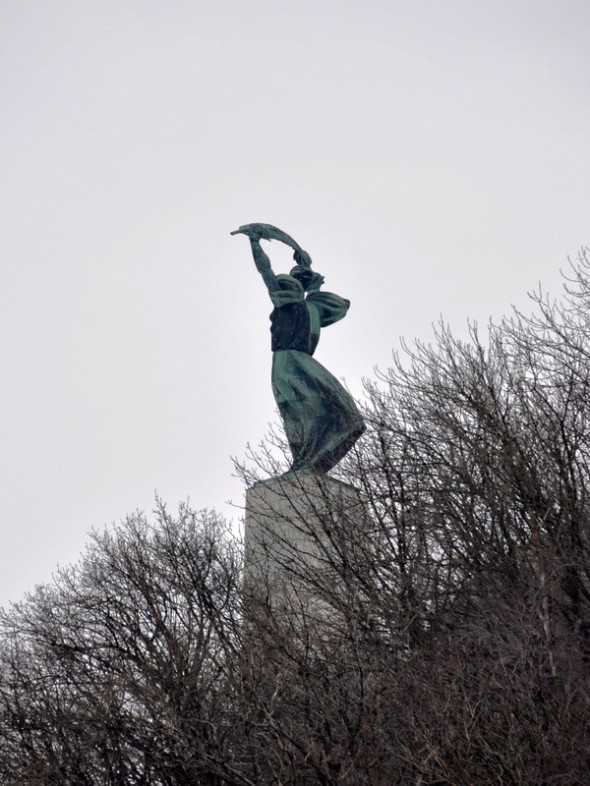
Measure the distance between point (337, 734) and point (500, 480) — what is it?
3.88 m

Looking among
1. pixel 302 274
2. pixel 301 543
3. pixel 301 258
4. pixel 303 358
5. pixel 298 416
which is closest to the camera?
pixel 301 543

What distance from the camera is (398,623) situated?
10.8 meters

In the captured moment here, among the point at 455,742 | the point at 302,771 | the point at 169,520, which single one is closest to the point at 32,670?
the point at 169,520

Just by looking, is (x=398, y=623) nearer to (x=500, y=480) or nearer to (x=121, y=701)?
(x=500, y=480)

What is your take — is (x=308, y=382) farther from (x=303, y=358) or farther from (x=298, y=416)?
(x=298, y=416)

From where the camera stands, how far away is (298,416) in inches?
724

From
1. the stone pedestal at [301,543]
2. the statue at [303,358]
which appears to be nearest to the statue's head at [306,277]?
the statue at [303,358]

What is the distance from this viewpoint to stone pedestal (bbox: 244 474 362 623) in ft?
39.6

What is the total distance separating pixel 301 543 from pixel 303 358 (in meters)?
5.19

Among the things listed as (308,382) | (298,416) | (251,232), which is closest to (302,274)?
(251,232)

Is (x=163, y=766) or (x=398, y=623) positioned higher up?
(x=398, y=623)

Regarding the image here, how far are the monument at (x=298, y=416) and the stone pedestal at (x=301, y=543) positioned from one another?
31 millimetres

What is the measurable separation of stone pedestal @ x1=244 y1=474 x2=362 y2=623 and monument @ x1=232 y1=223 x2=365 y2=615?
0.10 feet

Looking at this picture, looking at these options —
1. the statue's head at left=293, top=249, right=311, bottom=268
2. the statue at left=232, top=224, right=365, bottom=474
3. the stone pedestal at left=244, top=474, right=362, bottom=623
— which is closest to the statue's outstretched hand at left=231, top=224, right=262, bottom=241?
the statue at left=232, top=224, right=365, bottom=474
